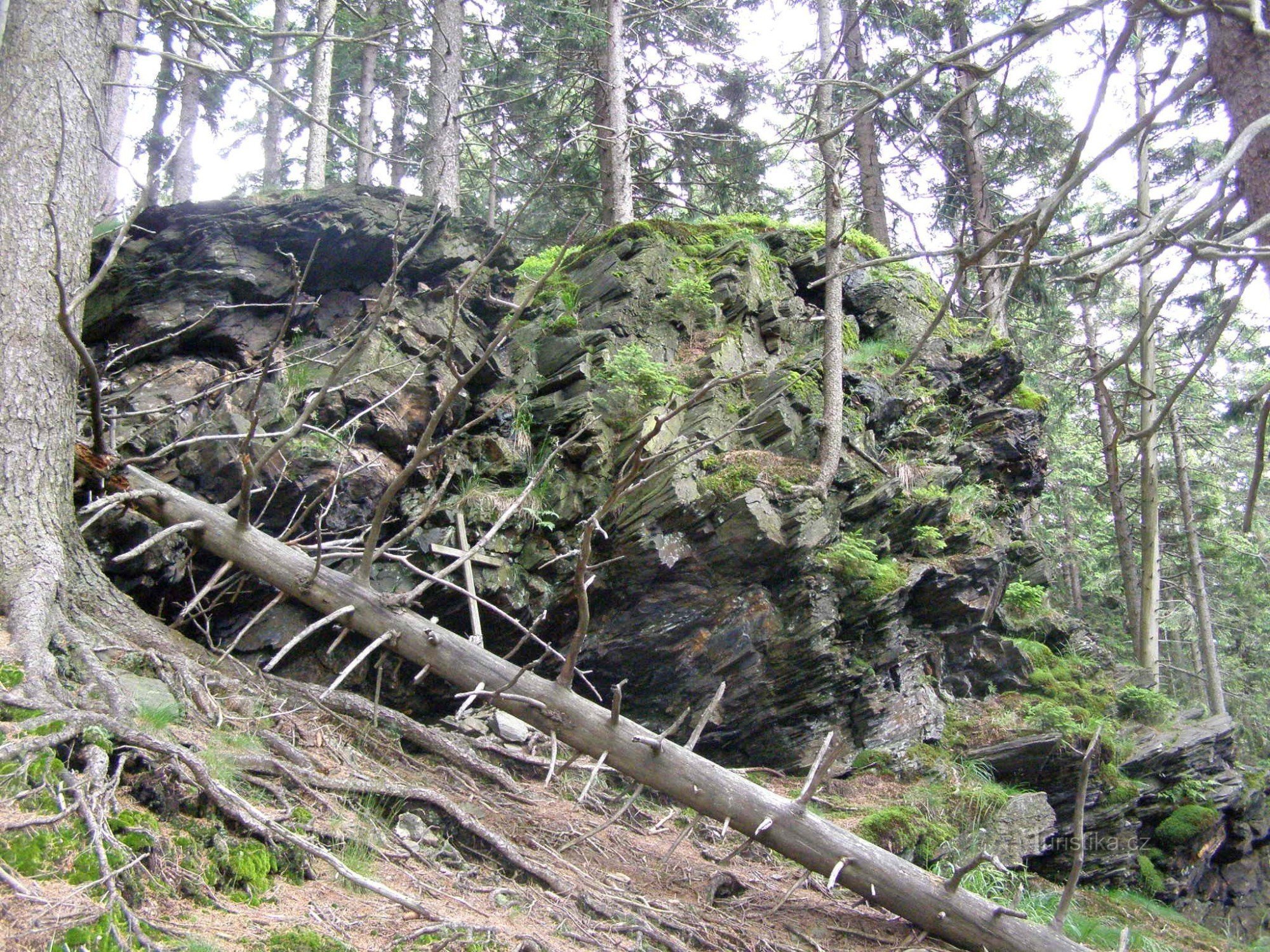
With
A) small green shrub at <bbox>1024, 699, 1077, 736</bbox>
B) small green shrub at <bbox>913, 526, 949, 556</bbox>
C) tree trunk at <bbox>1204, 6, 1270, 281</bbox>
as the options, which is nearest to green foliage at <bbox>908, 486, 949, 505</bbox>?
small green shrub at <bbox>913, 526, 949, 556</bbox>

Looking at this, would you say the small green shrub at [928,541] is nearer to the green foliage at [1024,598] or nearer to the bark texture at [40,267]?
the green foliage at [1024,598]

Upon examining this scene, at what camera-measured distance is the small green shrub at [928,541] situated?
9531 mm

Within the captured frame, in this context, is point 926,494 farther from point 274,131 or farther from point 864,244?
point 274,131

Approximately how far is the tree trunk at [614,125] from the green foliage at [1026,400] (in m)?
6.82

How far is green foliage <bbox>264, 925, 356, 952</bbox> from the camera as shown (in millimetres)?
3150

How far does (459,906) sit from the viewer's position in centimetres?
426

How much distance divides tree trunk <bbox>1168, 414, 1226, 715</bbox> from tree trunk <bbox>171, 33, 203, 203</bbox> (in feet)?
75.8

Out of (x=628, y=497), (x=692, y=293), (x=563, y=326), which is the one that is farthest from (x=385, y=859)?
(x=692, y=293)

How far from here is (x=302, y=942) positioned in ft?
10.6

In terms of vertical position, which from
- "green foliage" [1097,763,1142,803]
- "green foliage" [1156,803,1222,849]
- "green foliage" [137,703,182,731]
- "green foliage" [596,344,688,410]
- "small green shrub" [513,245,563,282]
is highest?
"small green shrub" [513,245,563,282]

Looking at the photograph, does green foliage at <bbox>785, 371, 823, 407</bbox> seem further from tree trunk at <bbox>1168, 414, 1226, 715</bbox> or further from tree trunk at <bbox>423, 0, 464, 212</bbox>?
tree trunk at <bbox>1168, 414, 1226, 715</bbox>

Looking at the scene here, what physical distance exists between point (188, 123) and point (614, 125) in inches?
451

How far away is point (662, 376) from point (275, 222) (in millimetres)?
4841

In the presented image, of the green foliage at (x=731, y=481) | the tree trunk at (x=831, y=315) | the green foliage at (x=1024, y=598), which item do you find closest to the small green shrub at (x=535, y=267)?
the tree trunk at (x=831, y=315)
